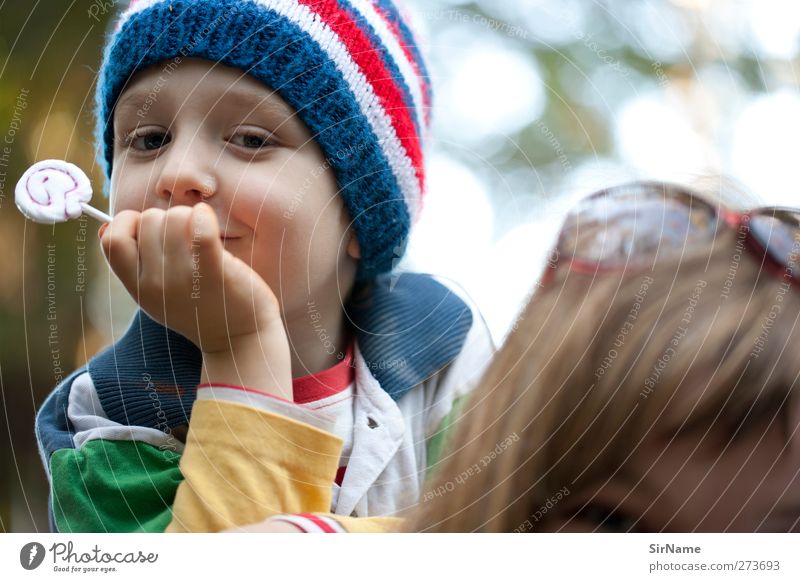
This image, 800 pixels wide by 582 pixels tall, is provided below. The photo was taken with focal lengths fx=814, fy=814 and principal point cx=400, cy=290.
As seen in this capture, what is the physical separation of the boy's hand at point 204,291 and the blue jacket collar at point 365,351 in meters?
0.03

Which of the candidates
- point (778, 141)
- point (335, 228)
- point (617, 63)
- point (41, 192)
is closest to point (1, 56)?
point (41, 192)

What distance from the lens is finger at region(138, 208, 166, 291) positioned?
0.41 metres

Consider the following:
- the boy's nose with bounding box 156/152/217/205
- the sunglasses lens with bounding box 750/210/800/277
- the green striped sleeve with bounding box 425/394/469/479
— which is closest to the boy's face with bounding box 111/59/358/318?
the boy's nose with bounding box 156/152/217/205

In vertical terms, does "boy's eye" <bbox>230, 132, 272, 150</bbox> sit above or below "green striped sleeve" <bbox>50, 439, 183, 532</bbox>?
above

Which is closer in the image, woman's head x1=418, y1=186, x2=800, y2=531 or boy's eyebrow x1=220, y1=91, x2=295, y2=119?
woman's head x1=418, y1=186, x2=800, y2=531

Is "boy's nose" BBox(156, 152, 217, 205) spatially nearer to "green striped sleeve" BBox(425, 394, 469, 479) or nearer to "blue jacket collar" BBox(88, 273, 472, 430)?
"blue jacket collar" BBox(88, 273, 472, 430)

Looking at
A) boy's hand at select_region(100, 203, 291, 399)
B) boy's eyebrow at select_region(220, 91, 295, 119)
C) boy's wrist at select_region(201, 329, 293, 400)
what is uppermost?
boy's eyebrow at select_region(220, 91, 295, 119)

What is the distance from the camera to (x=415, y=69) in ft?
1.61

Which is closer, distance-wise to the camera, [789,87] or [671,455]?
[671,455]

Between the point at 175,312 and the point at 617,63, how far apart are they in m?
0.33
